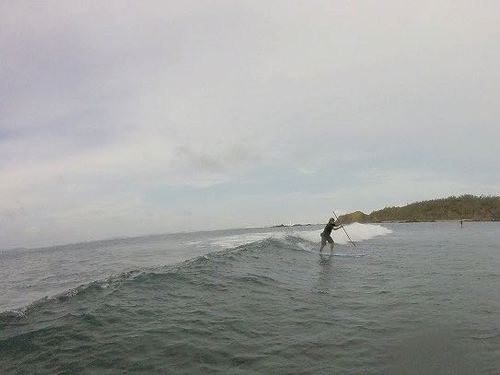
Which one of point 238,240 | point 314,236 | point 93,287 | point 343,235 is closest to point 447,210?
point 343,235

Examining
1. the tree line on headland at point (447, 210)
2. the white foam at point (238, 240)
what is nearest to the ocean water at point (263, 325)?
the white foam at point (238, 240)

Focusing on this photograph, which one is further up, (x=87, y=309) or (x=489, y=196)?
(x=489, y=196)

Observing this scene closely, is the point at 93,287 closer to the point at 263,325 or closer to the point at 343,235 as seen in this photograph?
the point at 263,325

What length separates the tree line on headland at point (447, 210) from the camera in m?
100.0

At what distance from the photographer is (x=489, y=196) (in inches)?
4075

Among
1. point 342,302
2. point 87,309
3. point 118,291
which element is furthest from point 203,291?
point 342,302

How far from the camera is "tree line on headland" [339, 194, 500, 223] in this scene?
9996cm

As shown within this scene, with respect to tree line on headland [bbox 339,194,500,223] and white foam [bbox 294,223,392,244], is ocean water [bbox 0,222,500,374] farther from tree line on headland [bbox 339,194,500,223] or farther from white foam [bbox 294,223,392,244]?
tree line on headland [bbox 339,194,500,223]

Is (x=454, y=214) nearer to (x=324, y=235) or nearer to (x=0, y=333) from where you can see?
(x=324, y=235)

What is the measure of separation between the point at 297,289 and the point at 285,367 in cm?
790

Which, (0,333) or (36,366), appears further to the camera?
(0,333)

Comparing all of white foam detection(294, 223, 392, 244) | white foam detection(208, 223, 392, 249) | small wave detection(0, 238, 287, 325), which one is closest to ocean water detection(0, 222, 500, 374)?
small wave detection(0, 238, 287, 325)

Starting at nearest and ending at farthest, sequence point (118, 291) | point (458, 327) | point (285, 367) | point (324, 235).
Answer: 1. point (285, 367)
2. point (458, 327)
3. point (118, 291)
4. point (324, 235)

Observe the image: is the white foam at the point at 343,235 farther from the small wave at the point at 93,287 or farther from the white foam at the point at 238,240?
the small wave at the point at 93,287
